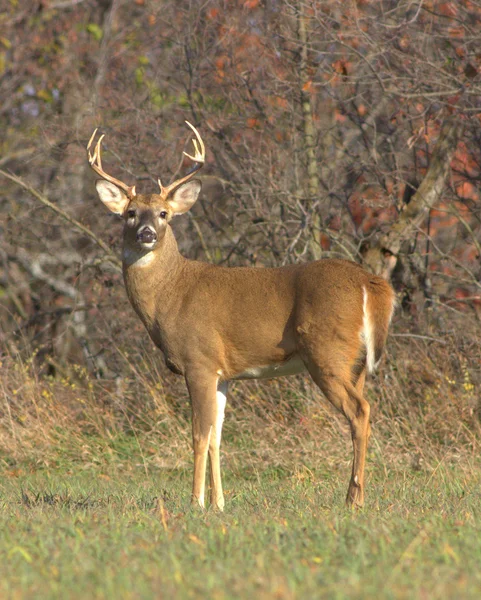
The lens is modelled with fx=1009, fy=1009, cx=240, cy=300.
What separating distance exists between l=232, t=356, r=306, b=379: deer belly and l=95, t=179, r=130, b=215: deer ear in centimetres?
146

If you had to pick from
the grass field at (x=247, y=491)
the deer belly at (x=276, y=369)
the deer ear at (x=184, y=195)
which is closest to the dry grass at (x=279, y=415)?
the grass field at (x=247, y=491)

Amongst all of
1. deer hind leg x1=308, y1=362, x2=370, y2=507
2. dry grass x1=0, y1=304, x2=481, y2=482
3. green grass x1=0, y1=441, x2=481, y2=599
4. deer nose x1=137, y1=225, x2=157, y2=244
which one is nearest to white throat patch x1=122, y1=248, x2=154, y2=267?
deer nose x1=137, y1=225, x2=157, y2=244

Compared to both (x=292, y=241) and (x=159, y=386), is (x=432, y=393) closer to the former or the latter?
(x=292, y=241)

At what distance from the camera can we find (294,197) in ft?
28.5

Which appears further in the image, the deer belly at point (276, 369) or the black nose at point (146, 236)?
the black nose at point (146, 236)

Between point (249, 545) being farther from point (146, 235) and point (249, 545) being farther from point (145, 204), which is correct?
point (145, 204)

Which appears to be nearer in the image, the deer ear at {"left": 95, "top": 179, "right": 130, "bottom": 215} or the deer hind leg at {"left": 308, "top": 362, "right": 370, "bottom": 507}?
the deer hind leg at {"left": 308, "top": 362, "right": 370, "bottom": 507}

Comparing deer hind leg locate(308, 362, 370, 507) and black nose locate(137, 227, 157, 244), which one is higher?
black nose locate(137, 227, 157, 244)

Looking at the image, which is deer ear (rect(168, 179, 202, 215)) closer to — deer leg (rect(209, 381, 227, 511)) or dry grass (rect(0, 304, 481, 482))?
deer leg (rect(209, 381, 227, 511))

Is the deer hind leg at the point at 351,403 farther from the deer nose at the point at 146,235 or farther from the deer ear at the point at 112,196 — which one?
the deer ear at the point at 112,196

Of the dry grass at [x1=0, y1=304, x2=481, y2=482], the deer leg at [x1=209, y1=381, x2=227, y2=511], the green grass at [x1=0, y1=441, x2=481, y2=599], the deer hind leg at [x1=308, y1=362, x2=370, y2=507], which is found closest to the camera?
the green grass at [x1=0, y1=441, x2=481, y2=599]

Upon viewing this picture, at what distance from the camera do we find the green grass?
123 inches

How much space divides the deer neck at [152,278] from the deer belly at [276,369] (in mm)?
657

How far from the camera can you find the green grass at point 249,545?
10.3ft
